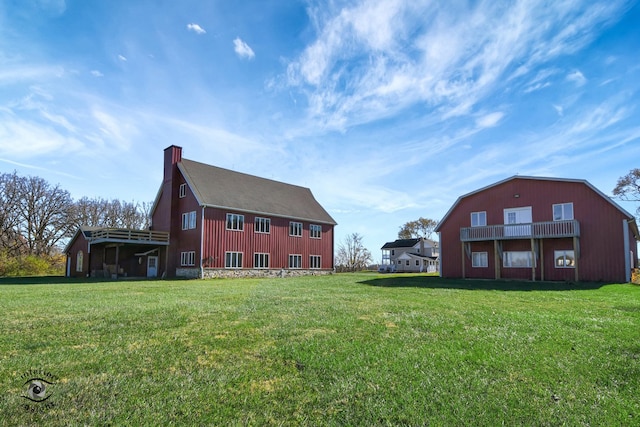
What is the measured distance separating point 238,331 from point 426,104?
1374 centimetres

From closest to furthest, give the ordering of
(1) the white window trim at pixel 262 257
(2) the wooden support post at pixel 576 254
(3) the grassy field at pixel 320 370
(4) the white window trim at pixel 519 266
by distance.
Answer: (3) the grassy field at pixel 320 370, (2) the wooden support post at pixel 576 254, (4) the white window trim at pixel 519 266, (1) the white window trim at pixel 262 257

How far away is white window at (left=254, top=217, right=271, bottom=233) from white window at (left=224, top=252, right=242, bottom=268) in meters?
2.63

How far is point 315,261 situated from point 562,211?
20.6m

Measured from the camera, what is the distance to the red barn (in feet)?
90.1

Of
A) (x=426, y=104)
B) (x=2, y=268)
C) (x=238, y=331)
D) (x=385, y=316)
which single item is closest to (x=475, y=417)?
(x=238, y=331)

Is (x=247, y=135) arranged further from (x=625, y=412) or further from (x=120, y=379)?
(x=625, y=412)

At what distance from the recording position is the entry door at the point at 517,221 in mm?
22281

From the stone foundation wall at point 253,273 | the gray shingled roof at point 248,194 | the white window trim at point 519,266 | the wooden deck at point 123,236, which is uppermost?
the gray shingled roof at point 248,194

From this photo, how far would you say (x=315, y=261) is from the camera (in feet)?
115

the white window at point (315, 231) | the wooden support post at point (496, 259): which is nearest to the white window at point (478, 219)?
the wooden support post at point (496, 259)

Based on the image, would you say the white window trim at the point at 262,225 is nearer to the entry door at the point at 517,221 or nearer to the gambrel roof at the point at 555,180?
the gambrel roof at the point at 555,180

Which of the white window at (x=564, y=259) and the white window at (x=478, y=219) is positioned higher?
the white window at (x=478, y=219)

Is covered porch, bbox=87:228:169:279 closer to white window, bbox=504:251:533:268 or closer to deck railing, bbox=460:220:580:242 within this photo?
deck railing, bbox=460:220:580:242

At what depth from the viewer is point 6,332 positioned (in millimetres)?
6102
